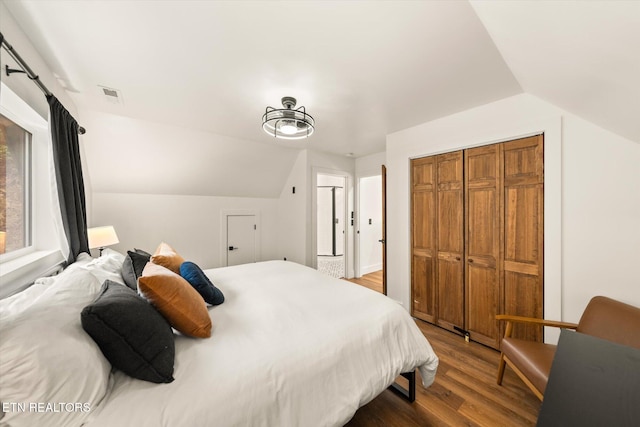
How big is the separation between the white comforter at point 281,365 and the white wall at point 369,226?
312cm

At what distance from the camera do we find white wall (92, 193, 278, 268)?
3.15 metres

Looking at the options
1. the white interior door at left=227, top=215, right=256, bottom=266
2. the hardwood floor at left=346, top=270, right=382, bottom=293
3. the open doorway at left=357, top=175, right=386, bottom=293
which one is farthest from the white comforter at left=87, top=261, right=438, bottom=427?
the open doorway at left=357, top=175, right=386, bottom=293

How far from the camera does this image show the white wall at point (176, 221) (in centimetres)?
315

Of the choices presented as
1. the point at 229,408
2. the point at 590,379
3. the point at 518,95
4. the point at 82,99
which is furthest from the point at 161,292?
the point at 518,95

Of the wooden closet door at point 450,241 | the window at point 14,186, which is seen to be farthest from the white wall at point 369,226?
the window at point 14,186

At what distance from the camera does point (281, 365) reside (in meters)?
1.08

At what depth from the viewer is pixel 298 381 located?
3.51 feet

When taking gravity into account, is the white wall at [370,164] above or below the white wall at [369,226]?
above

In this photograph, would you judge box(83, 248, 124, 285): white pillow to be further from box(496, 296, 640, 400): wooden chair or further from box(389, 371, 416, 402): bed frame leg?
box(496, 296, 640, 400): wooden chair

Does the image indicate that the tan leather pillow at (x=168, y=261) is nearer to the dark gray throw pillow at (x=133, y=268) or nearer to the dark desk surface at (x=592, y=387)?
the dark gray throw pillow at (x=133, y=268)

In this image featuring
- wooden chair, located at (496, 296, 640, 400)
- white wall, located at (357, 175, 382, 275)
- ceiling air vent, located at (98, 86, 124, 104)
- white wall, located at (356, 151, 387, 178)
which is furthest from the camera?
white wall, located at (357, 175, 382, 275)

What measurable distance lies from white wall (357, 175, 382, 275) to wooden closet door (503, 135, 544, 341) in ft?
8.77

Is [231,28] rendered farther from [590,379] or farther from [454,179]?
[454,179]

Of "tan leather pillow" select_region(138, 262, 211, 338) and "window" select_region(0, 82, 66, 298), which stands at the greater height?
"window" select_region(0, 82, 66, 298)
